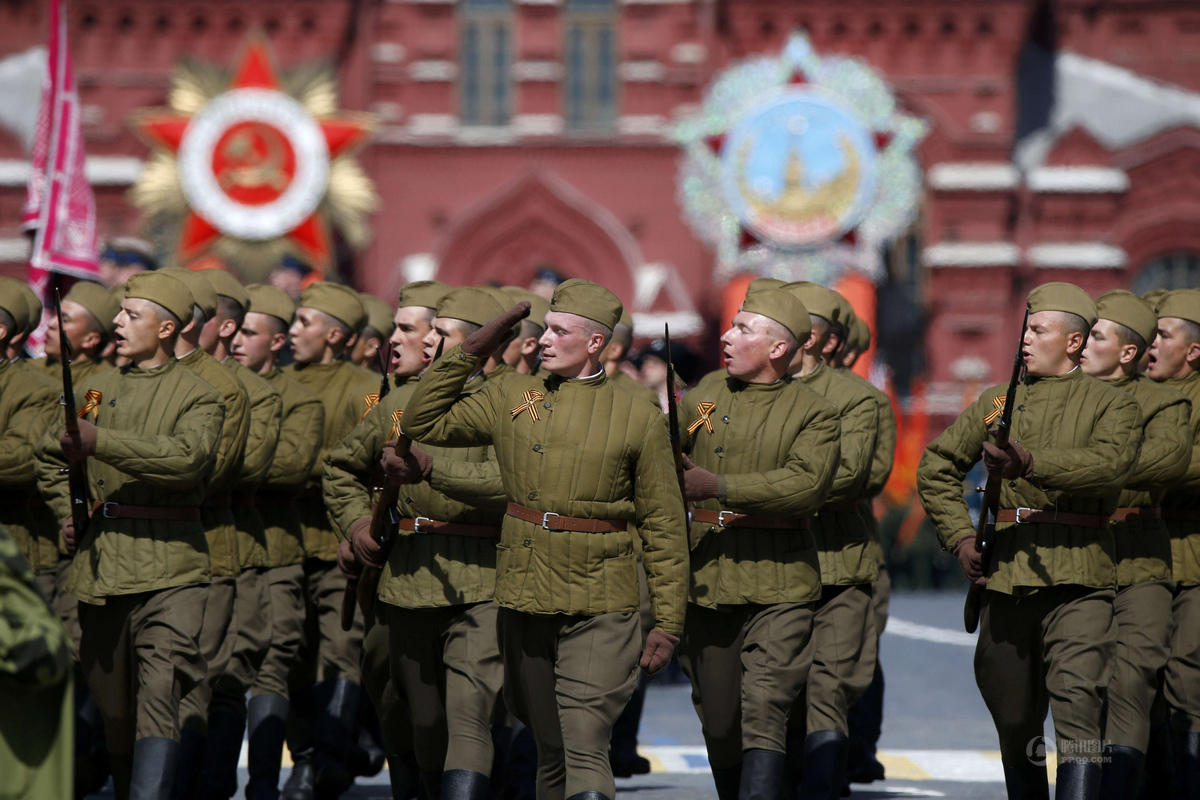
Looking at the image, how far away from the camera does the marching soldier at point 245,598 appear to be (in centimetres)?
769

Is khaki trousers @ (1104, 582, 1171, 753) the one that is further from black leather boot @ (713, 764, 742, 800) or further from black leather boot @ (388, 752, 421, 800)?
black leather boot @ (388, 752, 421, 800)

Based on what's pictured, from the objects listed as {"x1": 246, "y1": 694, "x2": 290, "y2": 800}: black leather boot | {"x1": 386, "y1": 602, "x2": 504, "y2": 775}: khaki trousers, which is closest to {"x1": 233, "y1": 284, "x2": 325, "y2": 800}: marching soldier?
{"x1": 246, "y1": 694, "x2": 290, "y2": 800}: black leather boot

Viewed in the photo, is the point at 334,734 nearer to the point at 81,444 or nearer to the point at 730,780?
the point at 730,780

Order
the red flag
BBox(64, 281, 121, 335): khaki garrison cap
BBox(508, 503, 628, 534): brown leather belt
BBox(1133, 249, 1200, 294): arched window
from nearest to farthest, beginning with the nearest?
BBox(508, 503, 628, 534): brown leather belt
BBox(64, 281, 121, 335): khaki garrison cap
the red flag
BBox(1133, 249, 1200, 294): arched window

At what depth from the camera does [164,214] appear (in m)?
25.0

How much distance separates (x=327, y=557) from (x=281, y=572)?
1.02ft

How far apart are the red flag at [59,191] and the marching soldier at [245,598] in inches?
150

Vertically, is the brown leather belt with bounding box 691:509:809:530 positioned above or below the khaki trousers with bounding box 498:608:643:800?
above

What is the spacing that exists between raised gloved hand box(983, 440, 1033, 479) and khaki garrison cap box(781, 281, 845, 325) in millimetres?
1964

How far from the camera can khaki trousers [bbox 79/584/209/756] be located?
21.9 feet

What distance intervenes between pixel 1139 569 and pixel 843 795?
2.00 m

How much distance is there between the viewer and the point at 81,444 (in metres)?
6.34

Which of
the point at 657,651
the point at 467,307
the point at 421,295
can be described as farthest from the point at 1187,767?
the point at 421,295

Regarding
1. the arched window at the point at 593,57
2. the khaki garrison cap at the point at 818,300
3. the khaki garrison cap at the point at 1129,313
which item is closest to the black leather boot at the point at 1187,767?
the khaki garrison cap at the point at 1129,313
